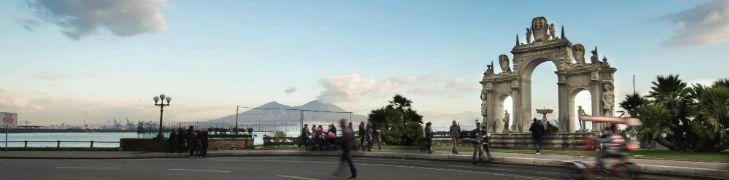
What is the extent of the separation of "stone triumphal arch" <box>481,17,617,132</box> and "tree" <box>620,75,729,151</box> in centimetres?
358

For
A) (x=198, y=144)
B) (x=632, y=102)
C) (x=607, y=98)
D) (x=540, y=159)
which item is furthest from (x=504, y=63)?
(x=198, y=144)

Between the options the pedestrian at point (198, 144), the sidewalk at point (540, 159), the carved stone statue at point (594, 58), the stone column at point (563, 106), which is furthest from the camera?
the stone column at point (563, 106)

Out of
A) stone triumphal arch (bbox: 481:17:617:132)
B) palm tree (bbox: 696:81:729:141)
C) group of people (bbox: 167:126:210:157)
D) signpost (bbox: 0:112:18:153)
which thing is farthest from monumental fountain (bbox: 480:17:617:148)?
signpost (bbox: 0:112:18:153)

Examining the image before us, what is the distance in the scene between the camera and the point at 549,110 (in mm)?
36125

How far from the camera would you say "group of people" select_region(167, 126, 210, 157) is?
→ 97.8ft

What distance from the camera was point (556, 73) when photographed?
34.8m

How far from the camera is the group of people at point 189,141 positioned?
2981 cm

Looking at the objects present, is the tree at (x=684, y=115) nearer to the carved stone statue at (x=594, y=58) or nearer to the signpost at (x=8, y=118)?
the carved stone statue at (x=594, y=58)

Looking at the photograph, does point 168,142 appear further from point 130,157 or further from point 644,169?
point 644,169

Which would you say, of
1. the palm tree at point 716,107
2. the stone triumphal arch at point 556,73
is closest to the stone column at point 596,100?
the stone triumphal arch at point 556,73

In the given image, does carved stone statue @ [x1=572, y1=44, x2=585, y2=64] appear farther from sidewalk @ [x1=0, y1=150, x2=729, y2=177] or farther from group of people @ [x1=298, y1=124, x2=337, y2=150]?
group of people @ [x1=298, y1=124, x2=337, y2=150]

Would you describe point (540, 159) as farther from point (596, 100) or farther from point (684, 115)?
point (596, 100)

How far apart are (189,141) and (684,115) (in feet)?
81.8

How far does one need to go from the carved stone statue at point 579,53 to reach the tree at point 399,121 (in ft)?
32.6
